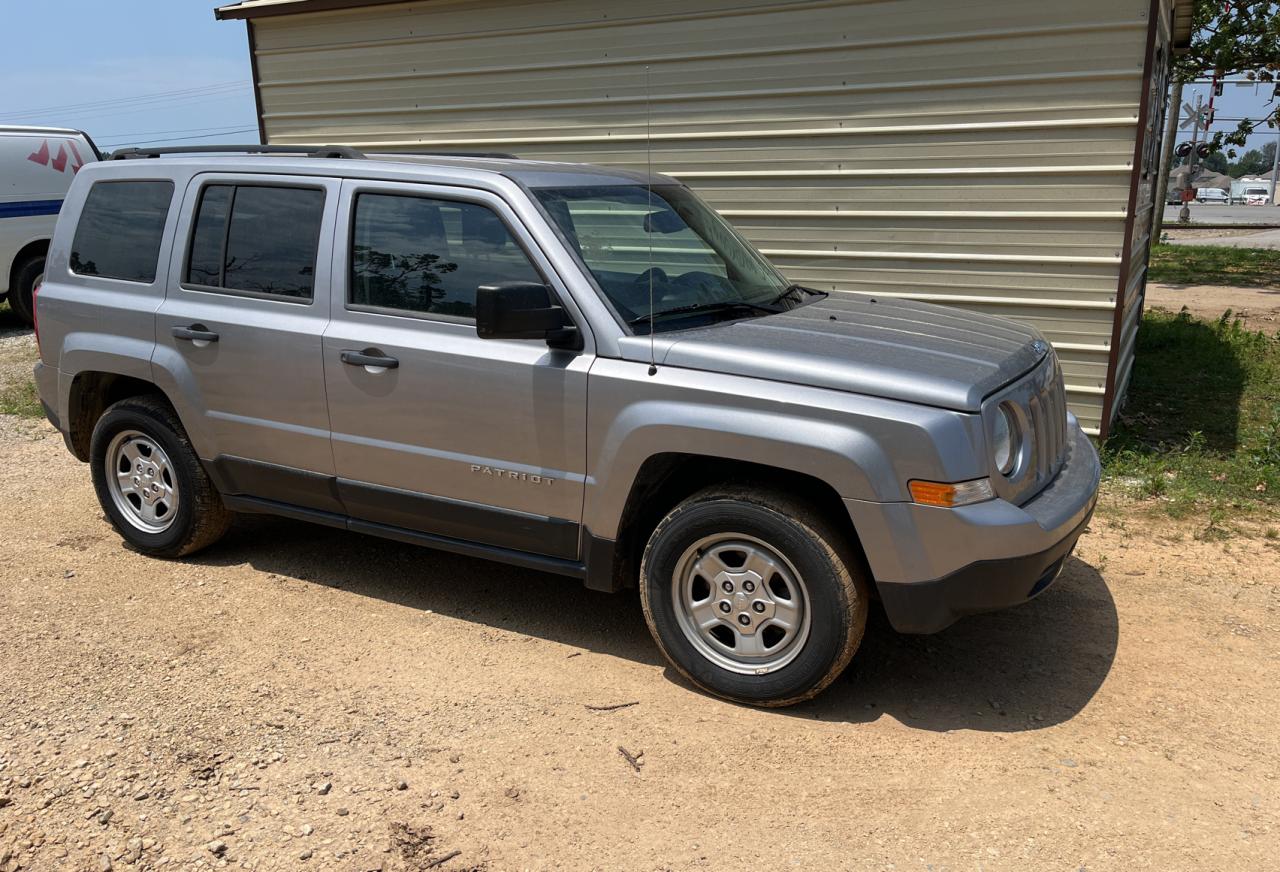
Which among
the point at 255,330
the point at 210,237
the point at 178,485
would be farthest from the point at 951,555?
the point at 178,485

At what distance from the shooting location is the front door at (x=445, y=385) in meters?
4.14

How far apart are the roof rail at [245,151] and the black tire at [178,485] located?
122 cm

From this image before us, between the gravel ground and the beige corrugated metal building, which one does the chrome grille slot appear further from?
the beige corrugated metal building

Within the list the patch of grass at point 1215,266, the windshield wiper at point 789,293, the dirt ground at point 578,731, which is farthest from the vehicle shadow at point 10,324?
the patch of grass at point 1215,266

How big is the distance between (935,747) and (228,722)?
8.25 feet

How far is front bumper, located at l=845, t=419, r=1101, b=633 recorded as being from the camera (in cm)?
354

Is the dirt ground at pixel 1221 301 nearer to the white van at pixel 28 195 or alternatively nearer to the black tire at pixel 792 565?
the black tire at pixel 792 565

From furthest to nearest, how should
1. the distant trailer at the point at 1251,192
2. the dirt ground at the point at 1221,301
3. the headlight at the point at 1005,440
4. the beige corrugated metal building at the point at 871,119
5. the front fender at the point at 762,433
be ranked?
the distant trailer at the point at 1251,192 < the dirt ground at the point at 1221,301 < the beige corrugated metal building at the point at 871,119 < the headlight at the point at 1005,440 < the front fender at the point at 762,433

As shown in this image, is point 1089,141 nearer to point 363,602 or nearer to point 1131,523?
point 1131,523

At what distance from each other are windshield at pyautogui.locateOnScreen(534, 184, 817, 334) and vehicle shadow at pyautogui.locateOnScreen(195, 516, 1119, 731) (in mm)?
1441

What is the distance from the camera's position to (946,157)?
6.96m

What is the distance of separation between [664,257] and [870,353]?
1.02m

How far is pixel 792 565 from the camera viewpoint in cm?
374

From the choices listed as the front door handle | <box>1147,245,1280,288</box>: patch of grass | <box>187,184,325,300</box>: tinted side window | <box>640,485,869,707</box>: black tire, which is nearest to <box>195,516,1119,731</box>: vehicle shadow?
<box>640,485,869,707</box>: black tire
